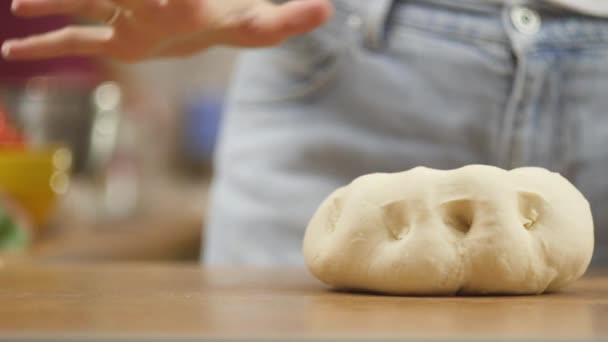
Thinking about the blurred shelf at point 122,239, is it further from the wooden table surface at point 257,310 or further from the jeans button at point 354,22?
the wooden table surface at point 257,310

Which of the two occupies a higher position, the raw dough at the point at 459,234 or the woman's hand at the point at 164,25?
the woman's hand at the point at 164,25

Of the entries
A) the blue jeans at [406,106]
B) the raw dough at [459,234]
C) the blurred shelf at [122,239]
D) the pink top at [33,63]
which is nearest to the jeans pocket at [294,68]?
the blue jeans at [406,106]

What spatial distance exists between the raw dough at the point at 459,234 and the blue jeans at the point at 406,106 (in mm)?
408

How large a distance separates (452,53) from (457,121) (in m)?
0.07

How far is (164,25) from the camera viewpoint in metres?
0.63

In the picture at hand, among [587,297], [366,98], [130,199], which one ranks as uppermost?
[366,98]

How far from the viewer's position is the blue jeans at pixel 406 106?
0.96m

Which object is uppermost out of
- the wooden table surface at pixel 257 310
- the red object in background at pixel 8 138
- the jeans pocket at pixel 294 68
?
the jeans pocket at pixel 294 68

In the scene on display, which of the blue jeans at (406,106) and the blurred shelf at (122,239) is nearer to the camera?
the blue jeans at (406,106)

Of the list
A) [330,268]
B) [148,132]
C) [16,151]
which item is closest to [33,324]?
[330,268]

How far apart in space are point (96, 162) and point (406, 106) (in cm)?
114

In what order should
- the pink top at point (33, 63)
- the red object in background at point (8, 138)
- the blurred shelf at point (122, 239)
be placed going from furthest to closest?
the pink top at point (33, 63)
the red object in background at point (8, 138)
the blurred shelf at point (122, 239)

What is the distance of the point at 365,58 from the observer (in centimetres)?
100

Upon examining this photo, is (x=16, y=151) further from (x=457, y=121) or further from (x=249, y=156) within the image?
(x=457, y=121)
